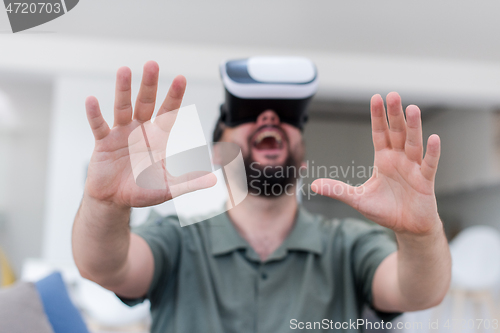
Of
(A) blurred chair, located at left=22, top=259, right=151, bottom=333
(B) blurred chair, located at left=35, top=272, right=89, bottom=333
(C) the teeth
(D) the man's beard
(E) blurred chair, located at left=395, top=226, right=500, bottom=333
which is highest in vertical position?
(C) the teeth

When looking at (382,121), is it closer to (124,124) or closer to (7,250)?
(124,124)

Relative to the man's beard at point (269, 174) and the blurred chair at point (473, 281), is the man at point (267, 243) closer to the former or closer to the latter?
the man's beard at point (269, 174)

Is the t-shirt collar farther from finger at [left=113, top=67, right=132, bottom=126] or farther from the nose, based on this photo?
finger at [left=113, top=67, right=132, bottom=126]

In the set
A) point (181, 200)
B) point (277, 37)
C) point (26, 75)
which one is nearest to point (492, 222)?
point (277, 37)

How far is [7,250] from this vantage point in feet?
11.4

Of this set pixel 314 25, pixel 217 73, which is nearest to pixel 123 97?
pixel 314 25

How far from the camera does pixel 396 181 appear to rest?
0.64 m

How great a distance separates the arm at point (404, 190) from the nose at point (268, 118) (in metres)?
0.41

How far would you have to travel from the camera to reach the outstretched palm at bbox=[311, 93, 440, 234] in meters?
0.59

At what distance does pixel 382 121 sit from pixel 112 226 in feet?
1.71

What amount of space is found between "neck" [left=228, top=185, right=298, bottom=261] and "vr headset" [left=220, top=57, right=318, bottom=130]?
0.29 m

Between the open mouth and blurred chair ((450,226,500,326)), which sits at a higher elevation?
the open mouth

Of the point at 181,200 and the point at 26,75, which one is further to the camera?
the point at 26,75

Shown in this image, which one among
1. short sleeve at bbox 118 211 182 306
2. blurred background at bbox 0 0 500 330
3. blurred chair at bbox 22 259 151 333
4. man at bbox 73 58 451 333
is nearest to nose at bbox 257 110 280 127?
man at bbox 73 58 451 333
